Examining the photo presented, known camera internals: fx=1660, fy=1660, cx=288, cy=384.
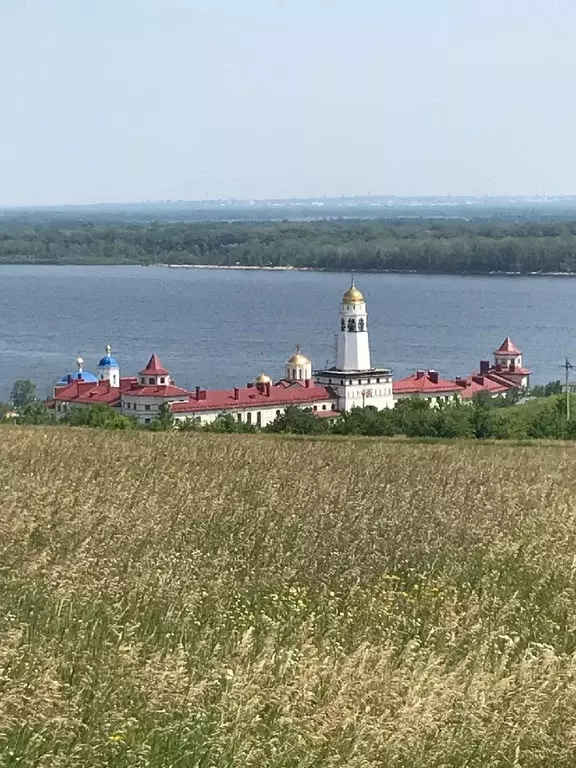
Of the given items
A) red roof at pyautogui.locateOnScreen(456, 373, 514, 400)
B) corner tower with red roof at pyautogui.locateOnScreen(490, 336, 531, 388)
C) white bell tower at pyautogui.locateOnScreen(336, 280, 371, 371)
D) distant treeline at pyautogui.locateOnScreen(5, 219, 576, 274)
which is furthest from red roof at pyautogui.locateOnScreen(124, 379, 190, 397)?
distant treeline at pyautogui.locateOnScreen(5, 219, 576, 274)

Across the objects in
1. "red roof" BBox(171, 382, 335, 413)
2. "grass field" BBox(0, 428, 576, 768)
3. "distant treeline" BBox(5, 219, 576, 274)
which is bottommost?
"distant treeline" BBox(5, 219, 576, 274)

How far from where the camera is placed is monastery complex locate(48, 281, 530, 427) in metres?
34.1

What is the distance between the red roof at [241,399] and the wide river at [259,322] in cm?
886

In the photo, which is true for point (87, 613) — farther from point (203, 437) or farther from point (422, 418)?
Result: point (422, 418)

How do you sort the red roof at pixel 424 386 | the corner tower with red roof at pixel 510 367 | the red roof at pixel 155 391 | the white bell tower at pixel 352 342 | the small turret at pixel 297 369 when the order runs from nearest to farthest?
the red roof at pixel 155 391, the red roof at pixel 424 386, the small turret at pixel 297 369, the white bell tower at pixel 352 342, the corner tower with red roof at pixel 510 367

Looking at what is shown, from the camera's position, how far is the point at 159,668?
5.02m

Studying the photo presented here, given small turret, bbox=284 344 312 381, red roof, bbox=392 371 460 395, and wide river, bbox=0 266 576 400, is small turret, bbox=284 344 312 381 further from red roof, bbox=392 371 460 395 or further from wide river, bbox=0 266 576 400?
wide river, bbox=0 266 576 400

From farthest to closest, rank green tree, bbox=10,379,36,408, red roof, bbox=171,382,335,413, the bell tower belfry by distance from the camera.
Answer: the bell tower belfry, green tree, bbox=10,379,36,408, red roof, bbox=171,382,335,413

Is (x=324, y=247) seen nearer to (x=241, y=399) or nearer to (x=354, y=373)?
(x=354, y=373)

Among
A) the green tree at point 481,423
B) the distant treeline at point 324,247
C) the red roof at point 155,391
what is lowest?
the distant treeline at point 324,247

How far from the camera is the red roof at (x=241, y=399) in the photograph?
33.8 m

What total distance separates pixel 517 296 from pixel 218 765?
84434mm

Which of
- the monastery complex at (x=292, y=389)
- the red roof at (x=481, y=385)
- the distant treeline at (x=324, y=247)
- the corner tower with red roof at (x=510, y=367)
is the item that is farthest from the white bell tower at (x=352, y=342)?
the distant treeline at (x=324, y=247)

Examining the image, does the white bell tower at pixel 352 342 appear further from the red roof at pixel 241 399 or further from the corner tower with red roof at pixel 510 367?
the corner tower with red roof at pixel 510 367
